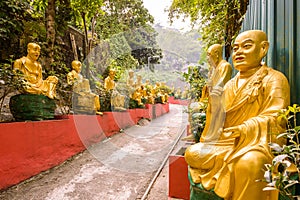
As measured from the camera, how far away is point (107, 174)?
2578 mm

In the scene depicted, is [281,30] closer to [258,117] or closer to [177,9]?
[258,117]

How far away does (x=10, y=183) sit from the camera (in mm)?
2102

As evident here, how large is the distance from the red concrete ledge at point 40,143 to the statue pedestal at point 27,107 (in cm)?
11

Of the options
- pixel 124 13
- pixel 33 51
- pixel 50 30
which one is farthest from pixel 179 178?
pixel 124 13

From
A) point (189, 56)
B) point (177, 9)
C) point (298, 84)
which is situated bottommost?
point (298, 84)

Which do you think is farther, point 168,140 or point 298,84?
point 168,140

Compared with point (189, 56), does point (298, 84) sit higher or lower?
lower

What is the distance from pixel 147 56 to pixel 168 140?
278cm

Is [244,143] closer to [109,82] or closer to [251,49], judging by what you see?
[251,49]

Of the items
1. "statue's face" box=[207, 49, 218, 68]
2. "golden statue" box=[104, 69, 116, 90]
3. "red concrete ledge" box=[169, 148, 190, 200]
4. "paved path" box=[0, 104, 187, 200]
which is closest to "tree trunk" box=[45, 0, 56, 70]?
"golden statue" box=[104, 69, 116, 90]

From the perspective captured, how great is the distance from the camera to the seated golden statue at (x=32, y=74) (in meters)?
2.53

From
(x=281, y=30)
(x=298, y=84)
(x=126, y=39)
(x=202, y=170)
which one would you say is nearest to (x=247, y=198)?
(x=202, y=170)

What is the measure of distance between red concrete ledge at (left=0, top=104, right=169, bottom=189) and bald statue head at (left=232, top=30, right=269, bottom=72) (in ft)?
7.32

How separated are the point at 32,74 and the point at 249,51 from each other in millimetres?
2490
